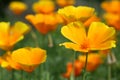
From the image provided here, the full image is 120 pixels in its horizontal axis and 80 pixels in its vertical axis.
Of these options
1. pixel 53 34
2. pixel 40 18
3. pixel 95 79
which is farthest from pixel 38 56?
pixel 53 34

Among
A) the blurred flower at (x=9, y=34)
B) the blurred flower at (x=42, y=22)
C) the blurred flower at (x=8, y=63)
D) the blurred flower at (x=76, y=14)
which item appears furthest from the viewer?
the blurred flower at (x=42, y=22)

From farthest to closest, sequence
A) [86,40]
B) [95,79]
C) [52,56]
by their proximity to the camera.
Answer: [52,56] → [95,79] → [86,40]

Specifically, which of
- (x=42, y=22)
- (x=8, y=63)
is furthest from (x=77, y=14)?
(x=42, y=22)

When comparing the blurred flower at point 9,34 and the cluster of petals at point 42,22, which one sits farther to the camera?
A: the cluster of petals at point 42,22

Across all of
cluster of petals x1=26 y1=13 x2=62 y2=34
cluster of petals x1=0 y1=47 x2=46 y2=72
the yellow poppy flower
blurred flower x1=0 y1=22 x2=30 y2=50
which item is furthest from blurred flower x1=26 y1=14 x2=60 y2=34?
the yellow poppy flower

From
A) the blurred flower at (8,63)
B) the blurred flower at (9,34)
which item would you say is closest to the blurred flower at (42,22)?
the blurred flower at (9,34)

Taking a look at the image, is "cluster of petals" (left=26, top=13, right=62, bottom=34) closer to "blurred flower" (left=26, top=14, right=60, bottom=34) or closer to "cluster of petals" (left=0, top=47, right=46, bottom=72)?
"blurred flower" (left=26, top=14, right=60, bottom=34)

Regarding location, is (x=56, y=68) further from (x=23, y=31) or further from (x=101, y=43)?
(x=101, y=43)

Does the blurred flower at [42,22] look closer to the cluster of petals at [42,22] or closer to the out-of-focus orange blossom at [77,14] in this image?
the cluster of petals at [42,22]

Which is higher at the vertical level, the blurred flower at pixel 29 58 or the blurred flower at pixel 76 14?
the blurred flower at pixel 76 14
